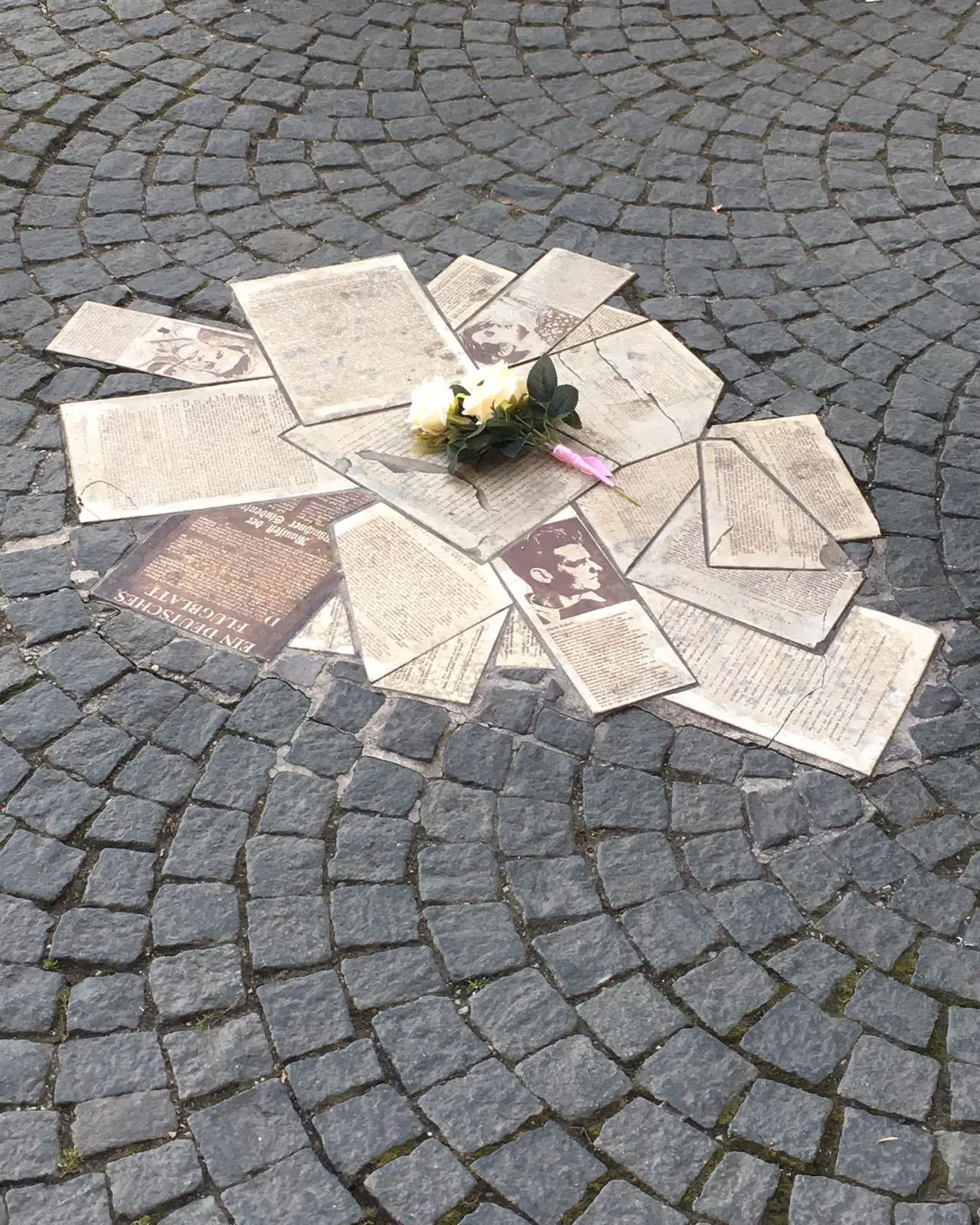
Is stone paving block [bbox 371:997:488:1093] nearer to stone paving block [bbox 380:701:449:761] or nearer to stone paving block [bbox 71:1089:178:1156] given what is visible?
stone paving block [bbox 71:1089:178:1156]

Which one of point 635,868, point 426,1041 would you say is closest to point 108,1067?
point 426,1041

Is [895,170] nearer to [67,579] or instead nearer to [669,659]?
[669,659]

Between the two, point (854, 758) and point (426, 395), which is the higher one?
point (426, 395)

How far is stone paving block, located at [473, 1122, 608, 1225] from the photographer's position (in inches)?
114

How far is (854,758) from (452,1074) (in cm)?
145

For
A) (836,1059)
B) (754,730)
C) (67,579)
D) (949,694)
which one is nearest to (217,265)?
(67,579)

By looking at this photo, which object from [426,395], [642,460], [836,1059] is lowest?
[836,1059]

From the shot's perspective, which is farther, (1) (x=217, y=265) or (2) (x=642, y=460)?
(1) (x=217, y=265)

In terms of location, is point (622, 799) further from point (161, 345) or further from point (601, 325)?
point (161, 345)

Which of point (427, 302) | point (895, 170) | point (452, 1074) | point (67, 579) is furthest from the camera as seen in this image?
point (895, 170)

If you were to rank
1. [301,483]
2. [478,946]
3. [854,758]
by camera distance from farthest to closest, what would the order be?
[301,483]
[854,758]
[478,946]

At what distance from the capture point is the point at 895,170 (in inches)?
224

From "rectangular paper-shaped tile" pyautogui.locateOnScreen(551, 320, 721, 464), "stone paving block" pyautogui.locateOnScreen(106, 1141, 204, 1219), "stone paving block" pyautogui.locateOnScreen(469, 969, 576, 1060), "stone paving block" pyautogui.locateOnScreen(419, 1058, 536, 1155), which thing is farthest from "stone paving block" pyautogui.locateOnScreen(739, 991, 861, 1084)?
"rectangular paper-shaped tile" pyautogui.locateOnScreen(551, 320, 721, 464)

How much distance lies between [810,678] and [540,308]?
1.99 m
